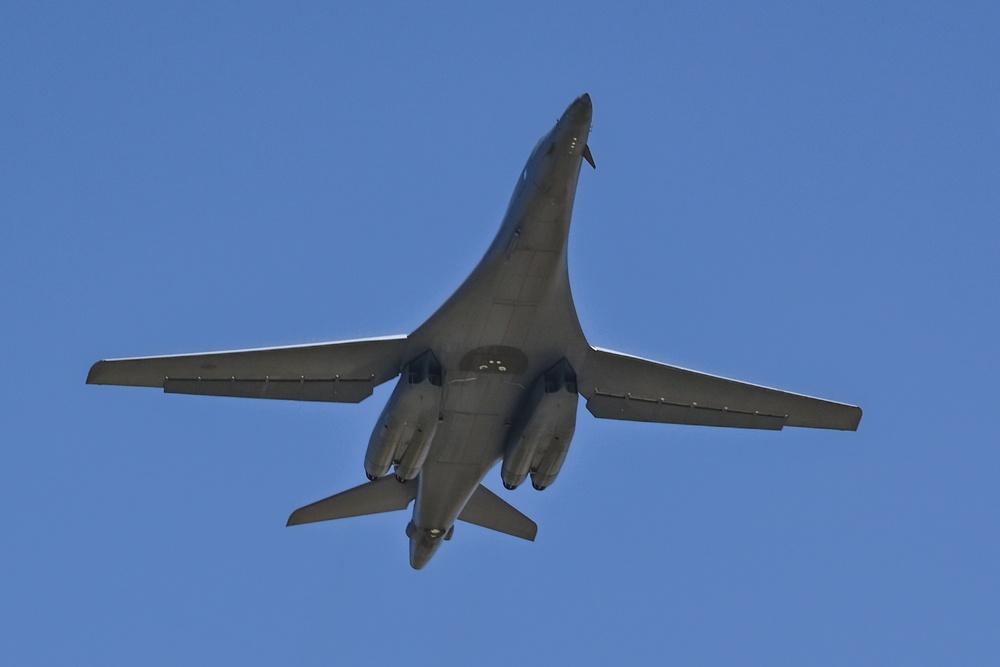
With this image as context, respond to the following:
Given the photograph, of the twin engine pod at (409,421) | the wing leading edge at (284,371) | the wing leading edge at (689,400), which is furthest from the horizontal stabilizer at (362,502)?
the wing leading edge at (689,400)

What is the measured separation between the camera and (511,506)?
4512 centimetres

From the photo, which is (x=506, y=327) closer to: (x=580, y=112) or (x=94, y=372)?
(x=580, y=112)

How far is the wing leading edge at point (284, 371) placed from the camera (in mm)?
39812

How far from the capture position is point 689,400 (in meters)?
42.5

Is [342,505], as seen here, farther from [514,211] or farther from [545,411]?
[514,211]

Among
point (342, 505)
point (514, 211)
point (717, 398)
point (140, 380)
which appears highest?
point (514, 211)

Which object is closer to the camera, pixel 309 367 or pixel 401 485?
pixel 309 367

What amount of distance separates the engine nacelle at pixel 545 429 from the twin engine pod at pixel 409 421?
239cm

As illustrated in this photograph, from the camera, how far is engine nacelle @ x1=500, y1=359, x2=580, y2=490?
40250 millimetres

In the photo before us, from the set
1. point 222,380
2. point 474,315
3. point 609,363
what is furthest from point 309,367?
point 609,363

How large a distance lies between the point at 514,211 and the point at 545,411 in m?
5.24

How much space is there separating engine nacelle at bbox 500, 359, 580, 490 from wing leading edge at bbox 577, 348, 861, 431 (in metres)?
1.35

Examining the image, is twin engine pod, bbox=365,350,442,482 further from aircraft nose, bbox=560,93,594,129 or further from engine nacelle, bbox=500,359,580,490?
aircraft nose, bbox=560,93,594,129

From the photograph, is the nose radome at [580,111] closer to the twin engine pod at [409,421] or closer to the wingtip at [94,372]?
the twin engine pod at [409,421]
